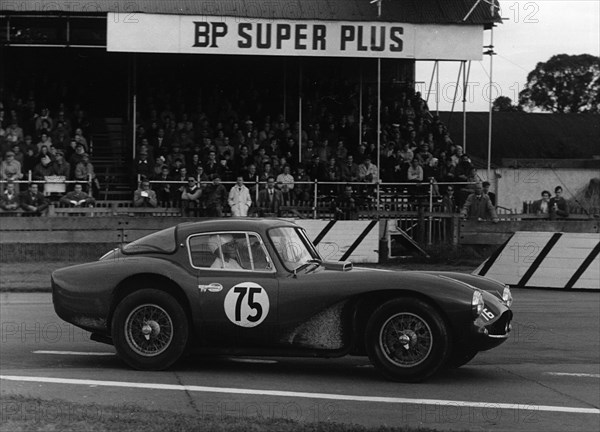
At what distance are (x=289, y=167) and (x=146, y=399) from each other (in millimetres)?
16493

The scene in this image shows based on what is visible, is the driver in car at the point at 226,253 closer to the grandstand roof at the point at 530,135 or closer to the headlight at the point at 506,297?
the headlight at the point at 506,297

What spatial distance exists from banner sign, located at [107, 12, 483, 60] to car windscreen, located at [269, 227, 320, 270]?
15903 mm

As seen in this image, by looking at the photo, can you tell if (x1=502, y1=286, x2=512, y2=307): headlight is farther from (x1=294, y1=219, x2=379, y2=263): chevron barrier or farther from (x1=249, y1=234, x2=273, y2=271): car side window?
(x1=294, y1=219, x2=379, y2=263): chevron barrier

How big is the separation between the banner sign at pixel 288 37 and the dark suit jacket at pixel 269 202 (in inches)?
207

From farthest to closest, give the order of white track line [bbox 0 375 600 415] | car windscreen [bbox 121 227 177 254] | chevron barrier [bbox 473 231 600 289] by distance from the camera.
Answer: chevron barrier [bbox 473 231 600 289]
car windscreen [bbox 121 227 177 254]
white track line [bbox 0 375 600 415]

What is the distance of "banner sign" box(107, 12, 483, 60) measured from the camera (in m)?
25.2

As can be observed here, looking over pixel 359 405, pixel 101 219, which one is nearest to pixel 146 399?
pixel 359 405

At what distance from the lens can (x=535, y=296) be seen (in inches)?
649

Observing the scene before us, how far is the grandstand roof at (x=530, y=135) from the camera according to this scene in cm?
5322

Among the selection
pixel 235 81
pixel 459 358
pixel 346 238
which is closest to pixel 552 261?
pixel 346 238

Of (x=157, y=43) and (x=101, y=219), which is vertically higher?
(x=157, y=43)

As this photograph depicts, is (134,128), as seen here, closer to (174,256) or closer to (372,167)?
(372,167)

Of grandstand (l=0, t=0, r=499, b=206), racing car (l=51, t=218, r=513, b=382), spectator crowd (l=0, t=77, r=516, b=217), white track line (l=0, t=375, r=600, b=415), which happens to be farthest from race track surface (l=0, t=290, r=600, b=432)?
grandstand (l=0, t=0, r=499, b=206)

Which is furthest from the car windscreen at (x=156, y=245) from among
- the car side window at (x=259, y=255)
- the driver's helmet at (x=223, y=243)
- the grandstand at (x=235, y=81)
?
the grandstand at (x=235, y=81)
